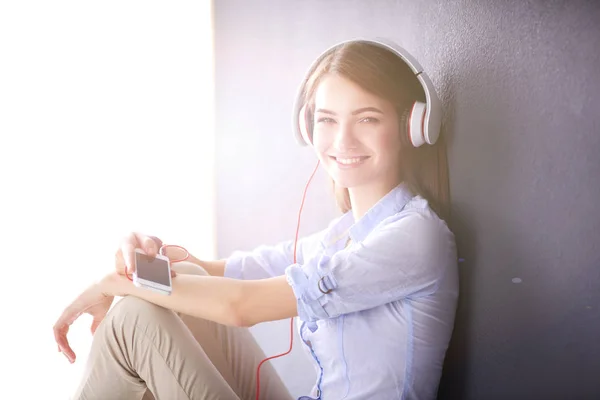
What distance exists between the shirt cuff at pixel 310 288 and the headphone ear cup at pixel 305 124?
34 cm

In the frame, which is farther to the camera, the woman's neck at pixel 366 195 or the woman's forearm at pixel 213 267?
the woman's forearm at pixel 213 267

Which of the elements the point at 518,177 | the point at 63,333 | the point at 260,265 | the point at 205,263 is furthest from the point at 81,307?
the point at 518,177

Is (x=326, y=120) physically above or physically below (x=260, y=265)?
above

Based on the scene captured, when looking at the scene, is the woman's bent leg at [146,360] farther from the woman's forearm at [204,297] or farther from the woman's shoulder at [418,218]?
the woman's shoulder at [418,218]

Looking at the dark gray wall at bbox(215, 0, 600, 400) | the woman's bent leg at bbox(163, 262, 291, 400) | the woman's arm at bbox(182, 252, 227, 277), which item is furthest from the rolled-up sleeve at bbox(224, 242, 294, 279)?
the dark gray wall at bbox(215, 0, 600, 400)

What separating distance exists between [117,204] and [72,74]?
0.40 m

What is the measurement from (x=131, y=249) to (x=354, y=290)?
0.49m

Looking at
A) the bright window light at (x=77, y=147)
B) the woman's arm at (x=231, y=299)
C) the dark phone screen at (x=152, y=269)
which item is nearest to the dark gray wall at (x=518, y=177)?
the woman's arm at (x=231, y=299)

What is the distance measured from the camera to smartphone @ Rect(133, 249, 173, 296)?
114 centimetres

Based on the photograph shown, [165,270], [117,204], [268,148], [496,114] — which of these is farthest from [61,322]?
[496,114]

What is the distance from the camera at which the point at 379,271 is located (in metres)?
1.03

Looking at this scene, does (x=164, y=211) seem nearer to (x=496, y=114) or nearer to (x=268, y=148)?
(x=268, y=148)

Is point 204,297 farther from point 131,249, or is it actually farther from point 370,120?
point 370,120

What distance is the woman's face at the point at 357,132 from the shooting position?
1.13 m
